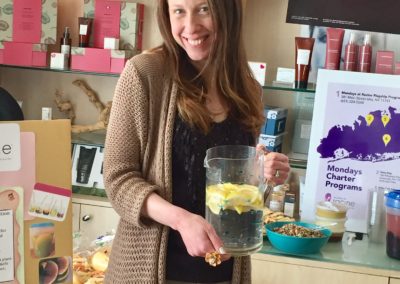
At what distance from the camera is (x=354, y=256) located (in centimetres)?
156

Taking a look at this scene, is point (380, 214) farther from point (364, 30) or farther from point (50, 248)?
point (50, 248)

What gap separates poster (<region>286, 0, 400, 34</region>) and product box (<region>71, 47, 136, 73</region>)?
1.98 feet

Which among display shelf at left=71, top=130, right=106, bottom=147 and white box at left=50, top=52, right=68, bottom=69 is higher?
white box at left=50, top=52, right=68, bottom=69

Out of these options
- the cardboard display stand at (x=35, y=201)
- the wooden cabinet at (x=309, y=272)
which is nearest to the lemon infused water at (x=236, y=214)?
the cardboard display stand at (x=35, y=201)

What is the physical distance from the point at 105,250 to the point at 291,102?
0.79 metres

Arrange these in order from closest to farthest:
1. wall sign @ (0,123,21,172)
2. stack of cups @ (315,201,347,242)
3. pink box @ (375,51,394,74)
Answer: wall sign @ (0,123,21,172)
stack of cups @ (315,201,347,242)
pink box @ (375,51,394,74)

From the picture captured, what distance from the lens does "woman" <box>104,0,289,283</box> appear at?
992 mm

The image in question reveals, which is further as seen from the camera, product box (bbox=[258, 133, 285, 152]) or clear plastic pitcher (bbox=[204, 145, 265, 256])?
product box (bbox=[258, 133, 285, 152])

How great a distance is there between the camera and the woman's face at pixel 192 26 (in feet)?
3.28

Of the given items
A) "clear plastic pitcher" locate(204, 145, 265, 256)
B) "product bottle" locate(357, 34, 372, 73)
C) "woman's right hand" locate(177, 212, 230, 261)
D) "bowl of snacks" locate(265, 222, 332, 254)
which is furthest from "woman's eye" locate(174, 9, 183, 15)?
"product bottle" locate(357, 34, 372, 73)

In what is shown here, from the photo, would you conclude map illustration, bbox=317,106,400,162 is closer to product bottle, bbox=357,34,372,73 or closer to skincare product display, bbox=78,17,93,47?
product bottle, bbox=357,34,372,73

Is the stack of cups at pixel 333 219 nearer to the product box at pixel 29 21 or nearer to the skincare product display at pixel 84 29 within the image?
the skincare product display at pixel 84 29

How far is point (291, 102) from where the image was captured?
1958 mm

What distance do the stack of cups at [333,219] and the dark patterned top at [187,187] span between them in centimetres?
71
